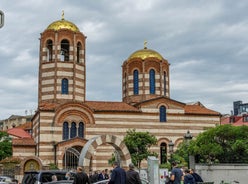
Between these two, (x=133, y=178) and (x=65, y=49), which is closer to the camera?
(x=133, y=178)

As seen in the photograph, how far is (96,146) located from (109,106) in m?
28.1

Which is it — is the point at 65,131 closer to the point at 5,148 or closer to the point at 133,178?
the point at 5,148

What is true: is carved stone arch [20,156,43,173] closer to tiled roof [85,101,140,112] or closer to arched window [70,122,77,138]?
arched window [70,122,77,138]

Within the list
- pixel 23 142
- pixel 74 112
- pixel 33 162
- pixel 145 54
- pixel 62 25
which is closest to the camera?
pixel 33 162

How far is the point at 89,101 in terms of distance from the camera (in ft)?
166

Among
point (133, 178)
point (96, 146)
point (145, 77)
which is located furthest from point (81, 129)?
point (133, 178)

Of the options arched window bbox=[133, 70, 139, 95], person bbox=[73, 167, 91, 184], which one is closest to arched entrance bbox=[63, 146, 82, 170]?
arched window bbox=[133, 70, 139, 95]

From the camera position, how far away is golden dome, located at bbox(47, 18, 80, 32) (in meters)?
49.2

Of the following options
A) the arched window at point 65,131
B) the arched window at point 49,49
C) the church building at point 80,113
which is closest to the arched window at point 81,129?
the church building at point 80,113

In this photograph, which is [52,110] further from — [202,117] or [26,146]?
[202,117]

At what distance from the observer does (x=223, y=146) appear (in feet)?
124

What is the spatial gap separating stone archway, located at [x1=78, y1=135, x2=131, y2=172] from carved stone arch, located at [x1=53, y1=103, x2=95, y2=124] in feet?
78.4

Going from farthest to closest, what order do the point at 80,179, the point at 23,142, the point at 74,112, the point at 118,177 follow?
the point at 23,142
the point at 74,112
the point at 80,179
the point at 118,177

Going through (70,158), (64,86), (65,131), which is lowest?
(70,158)
